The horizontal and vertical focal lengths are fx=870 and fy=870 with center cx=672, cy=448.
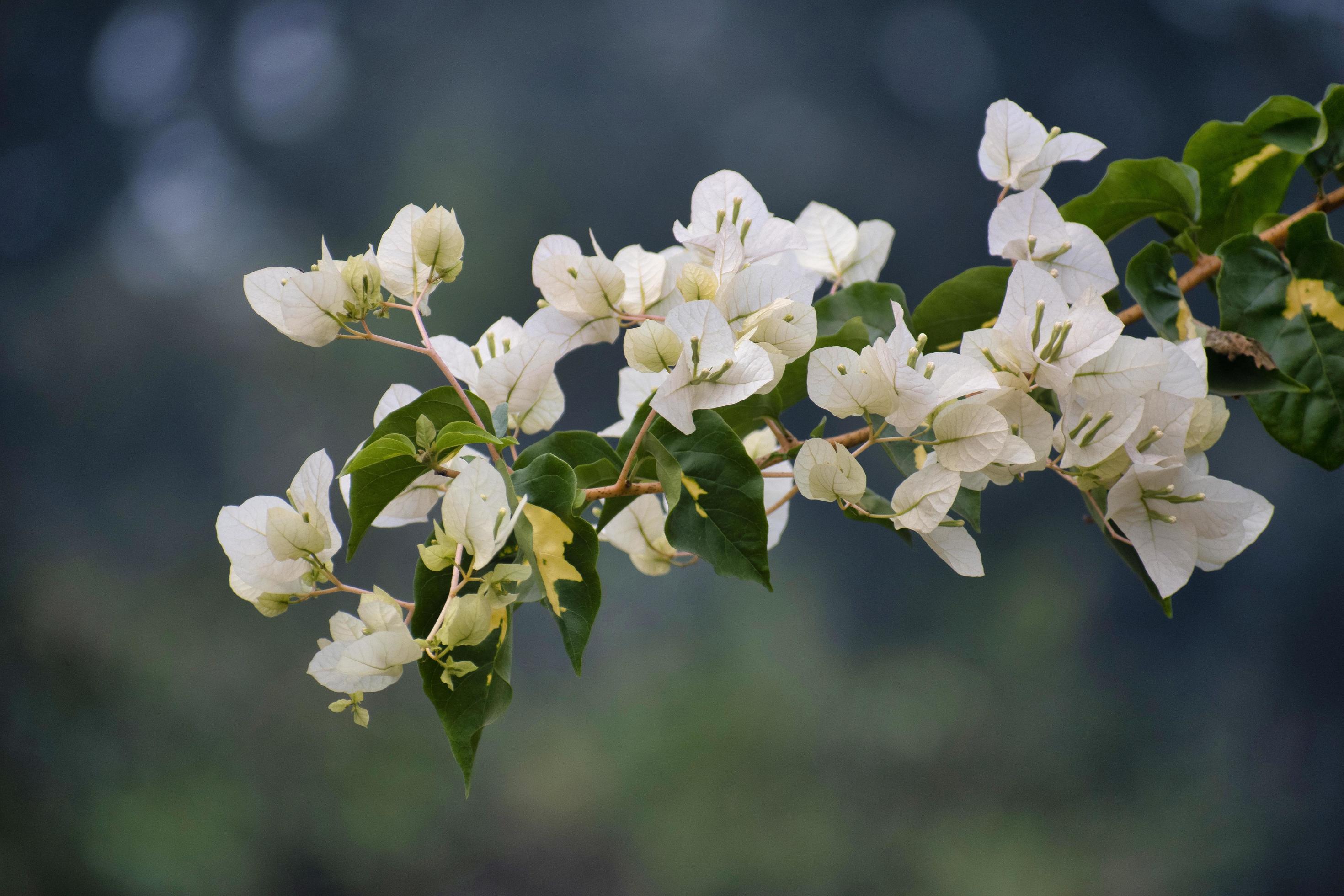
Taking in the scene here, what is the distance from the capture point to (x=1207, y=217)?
0.60 metres

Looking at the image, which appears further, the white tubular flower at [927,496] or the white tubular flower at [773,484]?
the white tubular flower at [773,484]

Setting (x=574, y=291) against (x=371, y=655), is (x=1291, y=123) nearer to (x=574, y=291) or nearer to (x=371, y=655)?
(x=574, y=291)

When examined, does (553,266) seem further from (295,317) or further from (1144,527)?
(1144,527)

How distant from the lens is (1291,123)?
21.2 inches

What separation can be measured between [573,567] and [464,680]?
0.07 m

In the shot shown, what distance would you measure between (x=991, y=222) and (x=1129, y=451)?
0.14m

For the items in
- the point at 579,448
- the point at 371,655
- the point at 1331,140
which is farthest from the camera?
the point at 1331,140

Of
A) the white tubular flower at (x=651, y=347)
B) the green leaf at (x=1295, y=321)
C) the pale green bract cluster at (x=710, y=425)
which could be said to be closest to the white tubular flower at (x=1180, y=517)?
the pale green bract cluster at (x=710, y=425)

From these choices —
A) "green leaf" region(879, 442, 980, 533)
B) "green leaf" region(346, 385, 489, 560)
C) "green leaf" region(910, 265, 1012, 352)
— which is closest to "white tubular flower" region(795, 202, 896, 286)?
"green leaf" region(910, 265, 1012, 352)

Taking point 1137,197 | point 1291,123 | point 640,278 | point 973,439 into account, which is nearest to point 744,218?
point 640,278

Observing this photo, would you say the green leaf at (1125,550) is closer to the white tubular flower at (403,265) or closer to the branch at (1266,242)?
the branch at (1266,242)

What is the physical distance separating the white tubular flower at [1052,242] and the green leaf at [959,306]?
2cm

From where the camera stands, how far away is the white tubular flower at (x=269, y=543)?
1.24 ft

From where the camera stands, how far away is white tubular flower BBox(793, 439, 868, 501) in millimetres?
389
